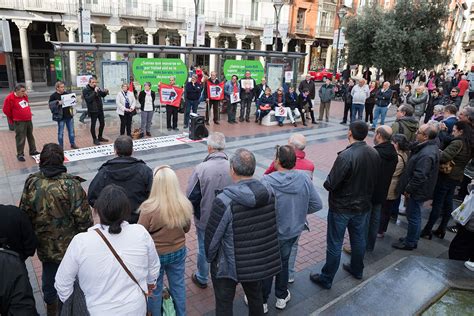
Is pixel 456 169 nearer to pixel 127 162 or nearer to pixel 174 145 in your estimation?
pixel 127 162

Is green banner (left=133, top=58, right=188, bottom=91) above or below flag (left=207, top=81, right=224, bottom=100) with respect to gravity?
above

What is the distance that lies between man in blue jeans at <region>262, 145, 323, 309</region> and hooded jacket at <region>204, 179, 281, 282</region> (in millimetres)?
471

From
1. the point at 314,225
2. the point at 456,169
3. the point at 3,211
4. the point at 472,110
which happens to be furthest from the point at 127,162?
the point at 472,110

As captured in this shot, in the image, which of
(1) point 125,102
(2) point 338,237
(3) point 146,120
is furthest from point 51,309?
(3) point 146,120

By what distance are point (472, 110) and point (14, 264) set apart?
637 centimetres

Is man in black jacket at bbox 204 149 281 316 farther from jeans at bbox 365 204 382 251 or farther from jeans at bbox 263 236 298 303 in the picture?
jeans at bbox 365 204 382 251

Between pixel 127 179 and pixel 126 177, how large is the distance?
27 millimetres

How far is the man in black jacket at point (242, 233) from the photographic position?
2.88m

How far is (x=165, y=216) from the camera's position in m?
3.04

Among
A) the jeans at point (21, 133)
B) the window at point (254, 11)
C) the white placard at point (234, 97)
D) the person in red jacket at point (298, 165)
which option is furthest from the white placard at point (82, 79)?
the window at point (254, 11)

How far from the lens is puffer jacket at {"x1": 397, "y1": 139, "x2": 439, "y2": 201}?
16.1 ft

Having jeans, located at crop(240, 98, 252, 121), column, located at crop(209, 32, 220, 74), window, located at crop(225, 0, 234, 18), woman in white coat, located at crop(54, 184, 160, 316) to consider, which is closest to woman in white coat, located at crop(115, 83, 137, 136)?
jeans, located at crop(240, 98, 252, 121)

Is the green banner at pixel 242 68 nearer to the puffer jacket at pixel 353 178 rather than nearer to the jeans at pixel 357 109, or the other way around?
the jeans at pixel 357 109

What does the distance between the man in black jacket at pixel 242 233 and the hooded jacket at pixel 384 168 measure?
2.11 metres
